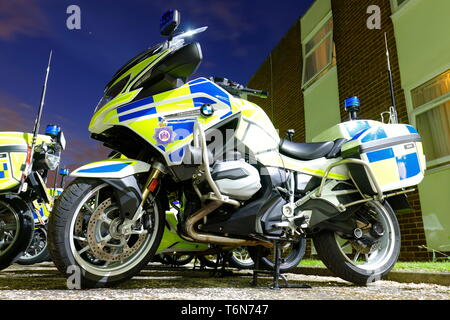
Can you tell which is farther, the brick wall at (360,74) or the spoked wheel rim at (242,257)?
the brick wall at (360,74)

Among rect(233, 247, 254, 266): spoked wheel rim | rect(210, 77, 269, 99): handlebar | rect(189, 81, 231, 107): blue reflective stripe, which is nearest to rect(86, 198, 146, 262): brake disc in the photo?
rect(189, 81, 231, 107): blue reflective stripe

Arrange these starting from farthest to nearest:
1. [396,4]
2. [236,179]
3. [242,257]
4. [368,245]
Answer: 1. [396,4]
2. [242,257]
3. [368,245]
4. [236,179]

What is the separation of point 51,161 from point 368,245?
3339 millimetres

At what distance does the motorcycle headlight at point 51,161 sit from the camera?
411 cm

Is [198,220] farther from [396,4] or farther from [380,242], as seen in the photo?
[396,4]

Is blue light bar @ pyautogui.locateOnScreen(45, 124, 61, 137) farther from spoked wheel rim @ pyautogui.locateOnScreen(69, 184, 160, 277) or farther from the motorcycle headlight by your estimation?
spoked wheel rim @ pyautogui.locateOnScreen(69, 184, 160, 277)

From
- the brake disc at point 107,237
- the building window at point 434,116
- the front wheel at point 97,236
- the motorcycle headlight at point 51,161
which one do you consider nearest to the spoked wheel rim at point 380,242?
the front wheel at point 97,236

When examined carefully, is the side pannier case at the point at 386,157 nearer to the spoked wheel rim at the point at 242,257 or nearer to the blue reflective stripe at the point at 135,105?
the blue reflective stripe at the point at 135,105

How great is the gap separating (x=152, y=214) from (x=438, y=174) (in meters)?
4.53

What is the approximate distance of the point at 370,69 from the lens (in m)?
7.07

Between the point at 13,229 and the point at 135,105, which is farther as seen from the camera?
the point at 13,229

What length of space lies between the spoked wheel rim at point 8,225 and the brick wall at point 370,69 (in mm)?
5300

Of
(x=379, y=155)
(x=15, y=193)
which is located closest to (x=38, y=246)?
(x=15, y=193)
